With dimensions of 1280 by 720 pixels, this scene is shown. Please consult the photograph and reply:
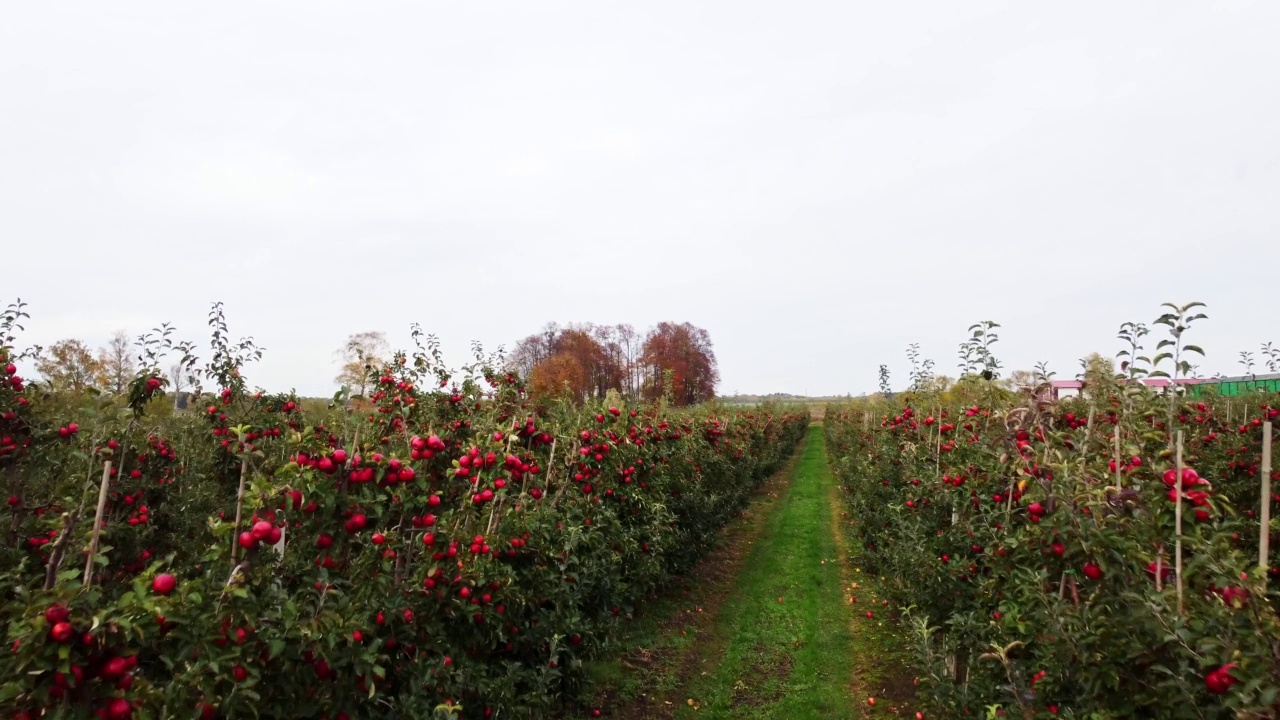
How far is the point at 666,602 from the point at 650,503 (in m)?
1.82

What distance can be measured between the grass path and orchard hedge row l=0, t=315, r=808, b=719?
60cm

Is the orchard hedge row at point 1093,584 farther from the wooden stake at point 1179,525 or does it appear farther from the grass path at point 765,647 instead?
the grass path at point 765,647

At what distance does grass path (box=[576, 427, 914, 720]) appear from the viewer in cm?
530

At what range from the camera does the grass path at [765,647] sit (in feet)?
17.4

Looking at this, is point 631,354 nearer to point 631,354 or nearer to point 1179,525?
point 631,354

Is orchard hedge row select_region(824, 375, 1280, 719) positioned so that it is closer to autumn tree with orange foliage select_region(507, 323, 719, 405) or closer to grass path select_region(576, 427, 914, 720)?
grass path select_region(576, 427, 914, 720)

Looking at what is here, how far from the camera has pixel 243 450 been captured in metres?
2.46

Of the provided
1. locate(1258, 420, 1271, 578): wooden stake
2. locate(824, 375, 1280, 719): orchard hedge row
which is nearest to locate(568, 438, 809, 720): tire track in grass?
locate(824, 375, 1280, 719): orchard hedge row

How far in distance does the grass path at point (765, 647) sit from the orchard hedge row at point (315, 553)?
23.6 inches

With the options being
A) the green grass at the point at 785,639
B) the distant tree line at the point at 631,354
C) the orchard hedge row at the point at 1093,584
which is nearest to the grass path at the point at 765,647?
the green grass at the point at 785,639

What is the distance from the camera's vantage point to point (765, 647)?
21.4 feet

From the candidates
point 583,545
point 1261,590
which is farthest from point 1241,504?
point 583,545

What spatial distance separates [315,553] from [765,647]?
5.11 metres

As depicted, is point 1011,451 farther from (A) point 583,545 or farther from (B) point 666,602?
(B) point 666,602
